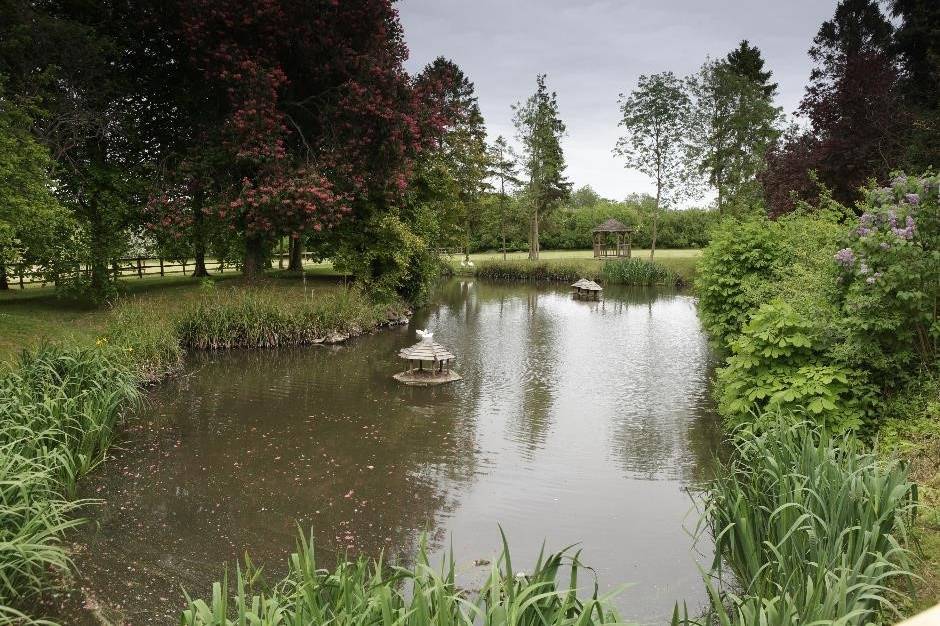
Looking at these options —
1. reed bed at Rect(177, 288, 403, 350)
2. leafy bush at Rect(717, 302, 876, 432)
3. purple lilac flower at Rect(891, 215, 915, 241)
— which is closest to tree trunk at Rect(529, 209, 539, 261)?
reed bed at Rect(177, 288, 403, 350)

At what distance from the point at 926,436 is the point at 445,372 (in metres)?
8.94

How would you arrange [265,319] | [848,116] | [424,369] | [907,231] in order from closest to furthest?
[907,231] < [424,369] < [265,319] < [848,116]

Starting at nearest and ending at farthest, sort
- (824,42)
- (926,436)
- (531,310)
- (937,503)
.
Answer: (937,503) → (926,436) → (824,42) → (531,310)

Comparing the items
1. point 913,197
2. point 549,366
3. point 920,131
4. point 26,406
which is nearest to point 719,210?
point 920,131

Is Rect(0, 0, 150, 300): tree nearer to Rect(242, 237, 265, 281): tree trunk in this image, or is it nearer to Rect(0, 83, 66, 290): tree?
Rect(0, 83, 66, 290): tree

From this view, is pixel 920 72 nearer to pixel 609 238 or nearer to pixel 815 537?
pixel 815 537

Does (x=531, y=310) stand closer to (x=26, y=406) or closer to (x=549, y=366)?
(x=549, y=366)

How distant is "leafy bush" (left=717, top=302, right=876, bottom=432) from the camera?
6969 millimetres

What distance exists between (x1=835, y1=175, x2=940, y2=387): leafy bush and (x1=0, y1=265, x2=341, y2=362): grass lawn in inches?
451

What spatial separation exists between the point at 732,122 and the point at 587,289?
55.8ft

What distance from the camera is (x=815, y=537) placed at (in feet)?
13.9

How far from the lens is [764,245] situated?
1220 cm

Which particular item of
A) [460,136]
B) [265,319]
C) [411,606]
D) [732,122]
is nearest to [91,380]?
[411,606]

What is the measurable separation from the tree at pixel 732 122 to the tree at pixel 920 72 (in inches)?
607
